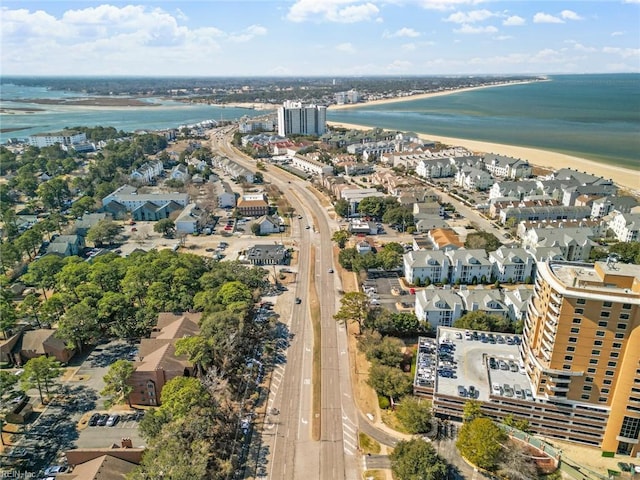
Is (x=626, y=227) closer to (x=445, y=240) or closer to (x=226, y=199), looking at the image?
(x=445, y=240)

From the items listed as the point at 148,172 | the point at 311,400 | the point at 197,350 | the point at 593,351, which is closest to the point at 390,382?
the point at 311,400

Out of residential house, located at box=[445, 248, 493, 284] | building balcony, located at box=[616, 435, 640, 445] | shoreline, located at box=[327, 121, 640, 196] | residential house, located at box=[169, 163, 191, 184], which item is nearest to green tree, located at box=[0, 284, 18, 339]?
residential house, located at box=[445, 248, 493, 284]

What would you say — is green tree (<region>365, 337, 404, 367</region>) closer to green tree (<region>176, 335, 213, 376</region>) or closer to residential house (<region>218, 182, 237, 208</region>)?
green tree (<region>176, 335, 213, 376</region>)

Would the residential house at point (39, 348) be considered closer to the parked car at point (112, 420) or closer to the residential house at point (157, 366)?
the residential house at point (157, 366)

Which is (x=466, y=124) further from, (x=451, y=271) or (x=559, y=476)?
(x=559, y=476)

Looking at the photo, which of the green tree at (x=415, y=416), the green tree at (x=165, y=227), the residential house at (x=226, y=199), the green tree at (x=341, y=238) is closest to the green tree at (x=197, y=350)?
the green tree at (x=415, y=416)

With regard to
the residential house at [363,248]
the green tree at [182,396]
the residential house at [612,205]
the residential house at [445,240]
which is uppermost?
the residential house at [612,205]
